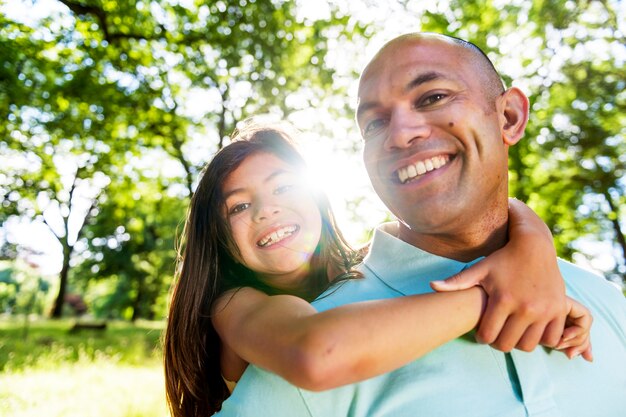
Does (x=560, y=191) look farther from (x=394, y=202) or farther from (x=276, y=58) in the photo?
(x=394, y=202)

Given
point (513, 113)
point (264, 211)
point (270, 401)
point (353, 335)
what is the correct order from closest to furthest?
point (353, 335) < point (270, 401) < point (513, 113) < point (264, 211)

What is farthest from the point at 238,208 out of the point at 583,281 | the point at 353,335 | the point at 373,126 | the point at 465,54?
the point at 583,281

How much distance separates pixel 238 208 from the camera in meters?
2.82

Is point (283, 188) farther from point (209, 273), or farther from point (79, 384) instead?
point (79, 384)

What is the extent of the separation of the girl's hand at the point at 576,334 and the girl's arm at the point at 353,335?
1.24 ft

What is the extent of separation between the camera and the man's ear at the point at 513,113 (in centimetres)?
214

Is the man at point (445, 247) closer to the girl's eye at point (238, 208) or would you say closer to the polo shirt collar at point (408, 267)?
the polo shirt collar at point (408, 267)

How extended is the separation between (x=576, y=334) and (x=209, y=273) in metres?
1.94

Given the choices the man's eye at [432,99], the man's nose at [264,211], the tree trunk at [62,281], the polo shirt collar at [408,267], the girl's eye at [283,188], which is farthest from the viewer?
the tree trunk at [62,281]

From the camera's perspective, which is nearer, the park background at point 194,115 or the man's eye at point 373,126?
Answer: the man's eye at point 373,126

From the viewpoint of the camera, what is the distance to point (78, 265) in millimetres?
36938

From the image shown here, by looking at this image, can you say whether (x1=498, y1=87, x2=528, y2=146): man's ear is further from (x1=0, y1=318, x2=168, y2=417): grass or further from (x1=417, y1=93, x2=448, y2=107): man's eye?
(x1=0, y1=318, x2=168, y2=417): grass

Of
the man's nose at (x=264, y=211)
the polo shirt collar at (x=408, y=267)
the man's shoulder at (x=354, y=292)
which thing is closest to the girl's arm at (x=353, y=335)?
the man's shoulder at (x=354, y=292)

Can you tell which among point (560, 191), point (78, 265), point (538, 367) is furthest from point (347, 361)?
point (78, 265)
